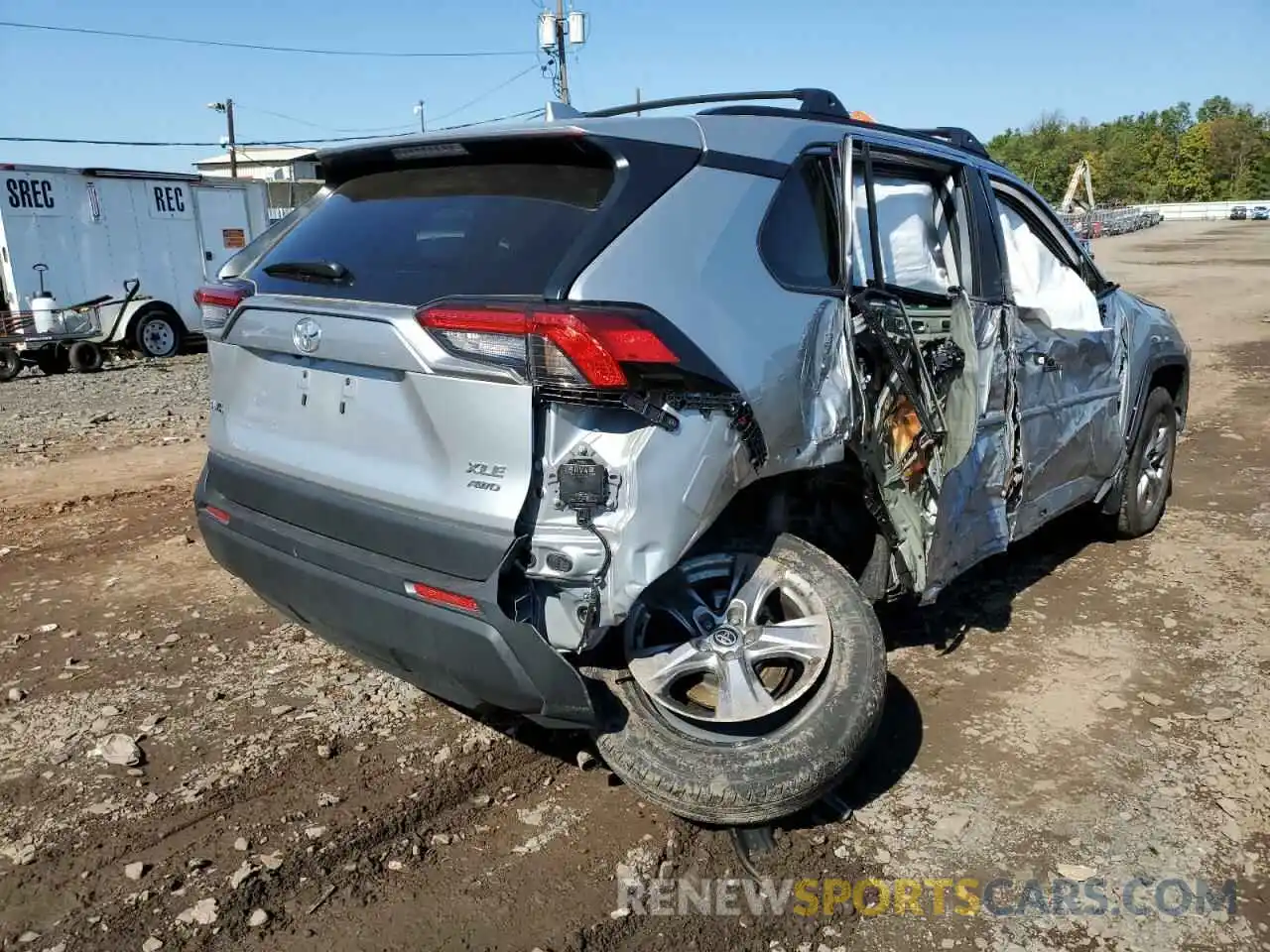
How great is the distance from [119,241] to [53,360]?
3343 mm

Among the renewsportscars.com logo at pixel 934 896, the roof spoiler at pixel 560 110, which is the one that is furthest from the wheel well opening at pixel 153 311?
the renewsportscars.com logo at pixel 934 896

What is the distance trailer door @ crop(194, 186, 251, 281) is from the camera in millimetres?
18219

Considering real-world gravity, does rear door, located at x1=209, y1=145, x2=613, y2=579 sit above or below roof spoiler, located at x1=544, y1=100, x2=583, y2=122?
below

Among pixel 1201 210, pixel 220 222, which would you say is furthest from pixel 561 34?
pixel 1201 210

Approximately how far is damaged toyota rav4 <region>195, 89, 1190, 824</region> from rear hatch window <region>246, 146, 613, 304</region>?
0.01 m

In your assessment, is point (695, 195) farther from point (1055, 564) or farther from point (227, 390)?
point (1055, 564)

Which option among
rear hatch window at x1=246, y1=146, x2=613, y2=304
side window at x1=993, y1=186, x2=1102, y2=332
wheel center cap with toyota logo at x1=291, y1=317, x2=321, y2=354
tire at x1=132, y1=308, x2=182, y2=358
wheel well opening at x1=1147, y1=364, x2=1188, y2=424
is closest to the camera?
rear hatch window at x1=246, y1=146, x2=613, y2=304

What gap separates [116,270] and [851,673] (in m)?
17.4

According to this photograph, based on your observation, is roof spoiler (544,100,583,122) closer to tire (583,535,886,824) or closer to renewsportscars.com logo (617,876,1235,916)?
tire (583,535,886,824)

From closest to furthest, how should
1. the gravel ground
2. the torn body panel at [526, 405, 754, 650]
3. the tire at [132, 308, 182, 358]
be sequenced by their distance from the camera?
the torn body panel at [526, 405, 754, 650]
the gravel ground
the tire at [132, 308, 182, 358]

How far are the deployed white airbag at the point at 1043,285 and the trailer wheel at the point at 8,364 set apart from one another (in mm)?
13604

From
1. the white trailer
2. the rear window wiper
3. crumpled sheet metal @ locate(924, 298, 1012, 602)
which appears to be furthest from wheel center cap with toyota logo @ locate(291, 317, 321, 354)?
the white trailer

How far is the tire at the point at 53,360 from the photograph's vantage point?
1435 cm

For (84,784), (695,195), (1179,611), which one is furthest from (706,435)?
(1179,611)
